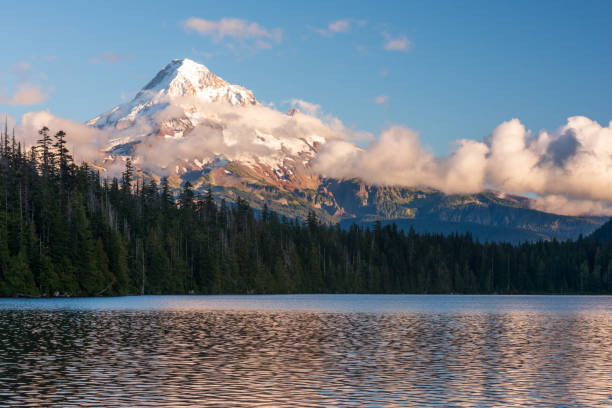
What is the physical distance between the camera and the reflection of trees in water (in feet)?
116

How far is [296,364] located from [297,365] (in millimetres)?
507

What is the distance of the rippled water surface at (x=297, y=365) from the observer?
35.1 meters

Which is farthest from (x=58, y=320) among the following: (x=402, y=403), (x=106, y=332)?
(x=402, y=403)

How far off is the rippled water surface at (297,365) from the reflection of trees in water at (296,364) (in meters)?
0.09

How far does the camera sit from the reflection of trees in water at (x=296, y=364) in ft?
116

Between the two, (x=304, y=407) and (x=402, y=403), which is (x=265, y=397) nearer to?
(x=304, y=407)

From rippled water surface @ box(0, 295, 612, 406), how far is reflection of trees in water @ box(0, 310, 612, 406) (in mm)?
90

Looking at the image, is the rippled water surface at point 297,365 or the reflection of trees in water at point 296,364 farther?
the reflection of trees in water at point 296,364

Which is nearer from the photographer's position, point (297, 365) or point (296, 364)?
point (297, 365)

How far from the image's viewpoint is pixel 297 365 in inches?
1845

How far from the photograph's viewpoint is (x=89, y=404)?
32.6 m

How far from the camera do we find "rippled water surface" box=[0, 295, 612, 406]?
35062 millimetres

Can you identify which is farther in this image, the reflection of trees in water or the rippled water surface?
the reflection of trees in water

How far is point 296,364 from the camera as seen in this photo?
155 ft
